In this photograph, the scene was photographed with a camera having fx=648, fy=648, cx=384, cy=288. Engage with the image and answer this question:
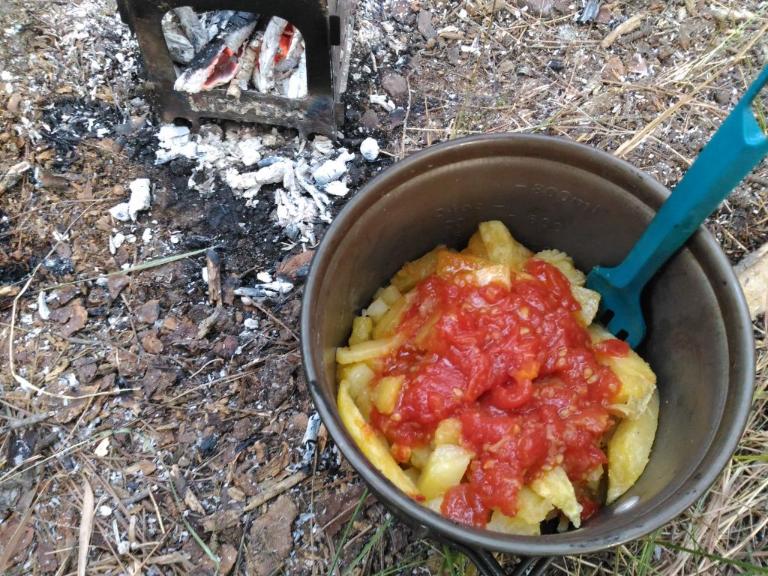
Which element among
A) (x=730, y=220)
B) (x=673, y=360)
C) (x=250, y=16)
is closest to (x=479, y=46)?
(x=250, y=16)

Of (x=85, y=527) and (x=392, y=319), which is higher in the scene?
(x=392, y=319)

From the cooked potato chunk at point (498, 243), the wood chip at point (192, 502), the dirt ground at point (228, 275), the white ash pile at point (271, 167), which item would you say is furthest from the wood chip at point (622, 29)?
the wood chip at point (192, 502)

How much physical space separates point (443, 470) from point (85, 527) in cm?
122

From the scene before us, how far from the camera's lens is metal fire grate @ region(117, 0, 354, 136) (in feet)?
7.68

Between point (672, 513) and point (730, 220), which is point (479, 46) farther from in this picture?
point (672, 513)

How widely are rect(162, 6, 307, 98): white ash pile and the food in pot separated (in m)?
1.30

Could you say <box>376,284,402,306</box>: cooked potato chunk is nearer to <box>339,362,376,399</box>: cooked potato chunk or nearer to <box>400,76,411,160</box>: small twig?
<box>339,362,376,399</box>: cooked potato chunk

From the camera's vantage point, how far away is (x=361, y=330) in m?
2.07

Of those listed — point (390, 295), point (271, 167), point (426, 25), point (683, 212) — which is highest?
point (683, 212)

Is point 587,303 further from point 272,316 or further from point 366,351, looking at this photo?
point 272,316

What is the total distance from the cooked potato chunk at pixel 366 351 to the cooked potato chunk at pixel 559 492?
1.84 ft

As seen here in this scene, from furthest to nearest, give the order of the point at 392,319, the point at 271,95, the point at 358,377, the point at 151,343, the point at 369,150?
the point at 369,150 < the point at 271,95 < the point at 151,343 < the point at 392,319 < the point at 358,377

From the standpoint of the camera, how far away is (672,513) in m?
1.43

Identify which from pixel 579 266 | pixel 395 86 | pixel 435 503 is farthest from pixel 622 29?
pixel 435 503
